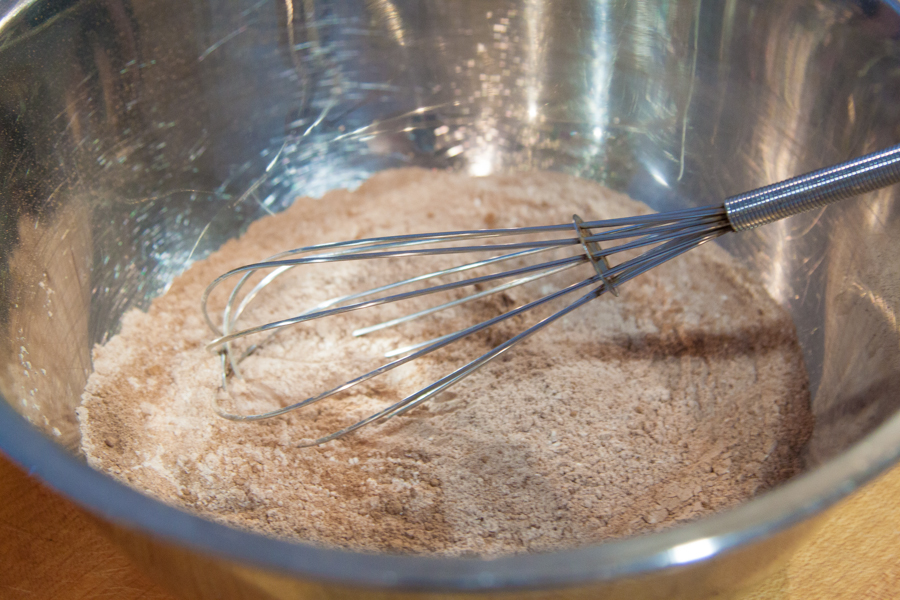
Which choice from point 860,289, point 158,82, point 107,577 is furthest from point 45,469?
point 860,289

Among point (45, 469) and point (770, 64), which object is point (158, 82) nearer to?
point (45, 469)

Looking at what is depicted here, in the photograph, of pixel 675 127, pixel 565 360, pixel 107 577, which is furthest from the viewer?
pixel 675 127

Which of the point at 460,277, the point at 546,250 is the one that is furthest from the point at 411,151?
the point at 546,250

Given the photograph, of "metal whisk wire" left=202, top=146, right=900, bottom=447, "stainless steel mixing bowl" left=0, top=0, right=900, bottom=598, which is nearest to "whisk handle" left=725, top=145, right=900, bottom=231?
"metal whisk wire" left=202, top=146, right=900, bottom=447

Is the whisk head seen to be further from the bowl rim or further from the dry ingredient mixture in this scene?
the bowl rim

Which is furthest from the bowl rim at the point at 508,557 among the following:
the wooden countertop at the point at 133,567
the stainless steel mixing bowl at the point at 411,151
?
the wooden countertop at the point at 133,567

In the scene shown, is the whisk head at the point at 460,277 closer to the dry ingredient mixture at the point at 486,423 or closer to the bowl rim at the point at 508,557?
the dry ingredient mixture at the point at 486,423
